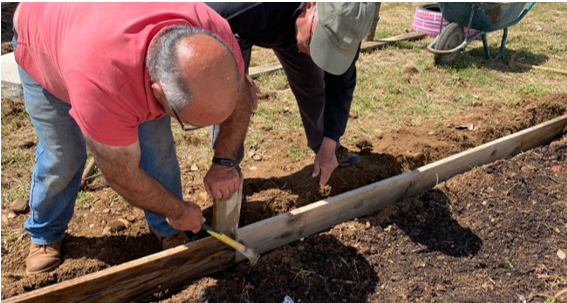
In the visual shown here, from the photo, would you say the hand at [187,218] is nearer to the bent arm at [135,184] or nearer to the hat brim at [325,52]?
the bent arm at [135,184]

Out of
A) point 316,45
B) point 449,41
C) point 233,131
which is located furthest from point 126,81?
point 449,41

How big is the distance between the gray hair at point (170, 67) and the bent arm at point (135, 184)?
0.38m

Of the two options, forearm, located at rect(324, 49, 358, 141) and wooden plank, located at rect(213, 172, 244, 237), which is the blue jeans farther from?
forearm, located at rect(324, 49, 358, 141)

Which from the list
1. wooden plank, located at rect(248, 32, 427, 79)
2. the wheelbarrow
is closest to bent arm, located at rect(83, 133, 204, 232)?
wooden plank, located at rect(248, 32, 427, 79)

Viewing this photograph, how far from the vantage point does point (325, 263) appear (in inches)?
115

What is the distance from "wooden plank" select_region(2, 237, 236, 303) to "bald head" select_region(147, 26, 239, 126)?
1.09 m

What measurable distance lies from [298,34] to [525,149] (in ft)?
9.82

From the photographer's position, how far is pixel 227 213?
260 cm

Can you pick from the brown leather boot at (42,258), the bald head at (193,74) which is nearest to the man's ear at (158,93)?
the bald head at (193,74)

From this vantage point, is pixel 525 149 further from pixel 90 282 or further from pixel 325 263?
pixel 90 282

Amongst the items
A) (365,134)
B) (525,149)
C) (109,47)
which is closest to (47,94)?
(109,47)

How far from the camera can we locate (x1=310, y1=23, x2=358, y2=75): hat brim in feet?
7.88

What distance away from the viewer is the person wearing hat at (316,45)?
237 cm

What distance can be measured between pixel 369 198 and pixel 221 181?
138 centimetres
